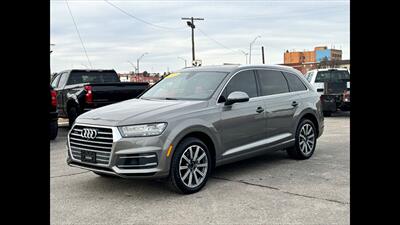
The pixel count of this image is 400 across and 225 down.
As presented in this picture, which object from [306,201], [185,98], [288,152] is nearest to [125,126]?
[185,98]

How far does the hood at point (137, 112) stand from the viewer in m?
4.91

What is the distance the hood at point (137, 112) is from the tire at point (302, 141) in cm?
231

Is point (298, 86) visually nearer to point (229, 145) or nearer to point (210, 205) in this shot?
point (229, 145)

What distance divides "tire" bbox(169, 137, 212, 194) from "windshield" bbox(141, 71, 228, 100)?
2.65 ft

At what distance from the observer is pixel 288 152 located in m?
7.27

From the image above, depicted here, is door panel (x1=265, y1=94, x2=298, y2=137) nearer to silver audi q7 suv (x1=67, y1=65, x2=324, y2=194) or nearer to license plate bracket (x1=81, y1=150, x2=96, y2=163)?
silver audi q7 suv (x1=67, y1=65, x2=324, y2=194)

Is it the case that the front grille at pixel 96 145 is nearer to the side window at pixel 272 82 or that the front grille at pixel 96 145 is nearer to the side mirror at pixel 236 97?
the side mirror at pixel 236 97

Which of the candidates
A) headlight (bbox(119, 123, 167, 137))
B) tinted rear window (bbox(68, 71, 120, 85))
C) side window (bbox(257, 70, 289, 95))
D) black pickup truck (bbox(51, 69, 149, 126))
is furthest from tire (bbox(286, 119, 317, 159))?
tinted rear window (bbox(68, 71, 120, 85))

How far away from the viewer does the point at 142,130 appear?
4.82 m

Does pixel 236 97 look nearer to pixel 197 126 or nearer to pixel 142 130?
pixel 197 126
